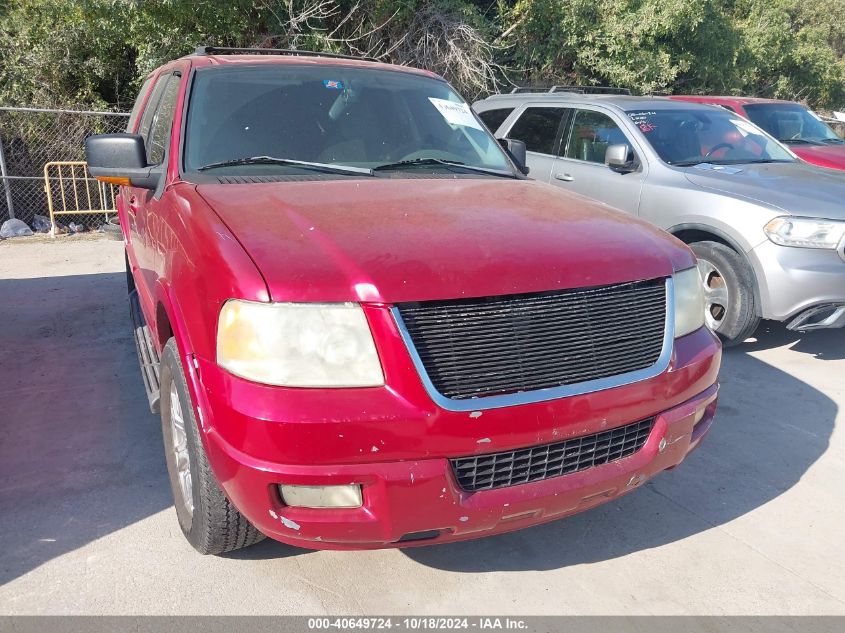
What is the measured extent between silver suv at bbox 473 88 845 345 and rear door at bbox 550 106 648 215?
10mm

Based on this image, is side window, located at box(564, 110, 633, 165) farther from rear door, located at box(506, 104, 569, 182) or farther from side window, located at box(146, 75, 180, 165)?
side window, located at box(146, 75, 180, 165)

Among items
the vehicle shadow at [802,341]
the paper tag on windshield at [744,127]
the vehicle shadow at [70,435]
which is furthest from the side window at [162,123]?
the paper tag on windshield at [744,127]

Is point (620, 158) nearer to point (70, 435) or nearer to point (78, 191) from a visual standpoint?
point (70, 435)

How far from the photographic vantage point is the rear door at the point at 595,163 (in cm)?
591

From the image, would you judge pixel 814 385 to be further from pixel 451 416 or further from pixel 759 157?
pixel 451 416

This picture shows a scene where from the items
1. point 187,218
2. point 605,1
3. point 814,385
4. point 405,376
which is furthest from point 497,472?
point 605,1

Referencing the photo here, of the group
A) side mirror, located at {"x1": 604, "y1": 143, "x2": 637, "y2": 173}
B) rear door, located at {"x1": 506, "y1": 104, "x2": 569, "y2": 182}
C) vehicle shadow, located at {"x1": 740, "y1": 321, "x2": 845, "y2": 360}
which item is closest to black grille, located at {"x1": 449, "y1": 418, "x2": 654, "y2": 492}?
vehicle shadow, located at {"x1": 740, "y1": 321, "x2": 845, "y2": 360}

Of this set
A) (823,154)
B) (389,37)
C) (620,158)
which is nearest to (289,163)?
(620,158)

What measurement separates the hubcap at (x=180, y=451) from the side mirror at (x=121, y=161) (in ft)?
3.60

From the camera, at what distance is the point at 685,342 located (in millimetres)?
2693

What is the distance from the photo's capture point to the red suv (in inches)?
83.3

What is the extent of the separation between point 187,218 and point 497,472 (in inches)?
58.2

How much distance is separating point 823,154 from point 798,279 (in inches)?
175

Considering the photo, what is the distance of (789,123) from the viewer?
359 inches
